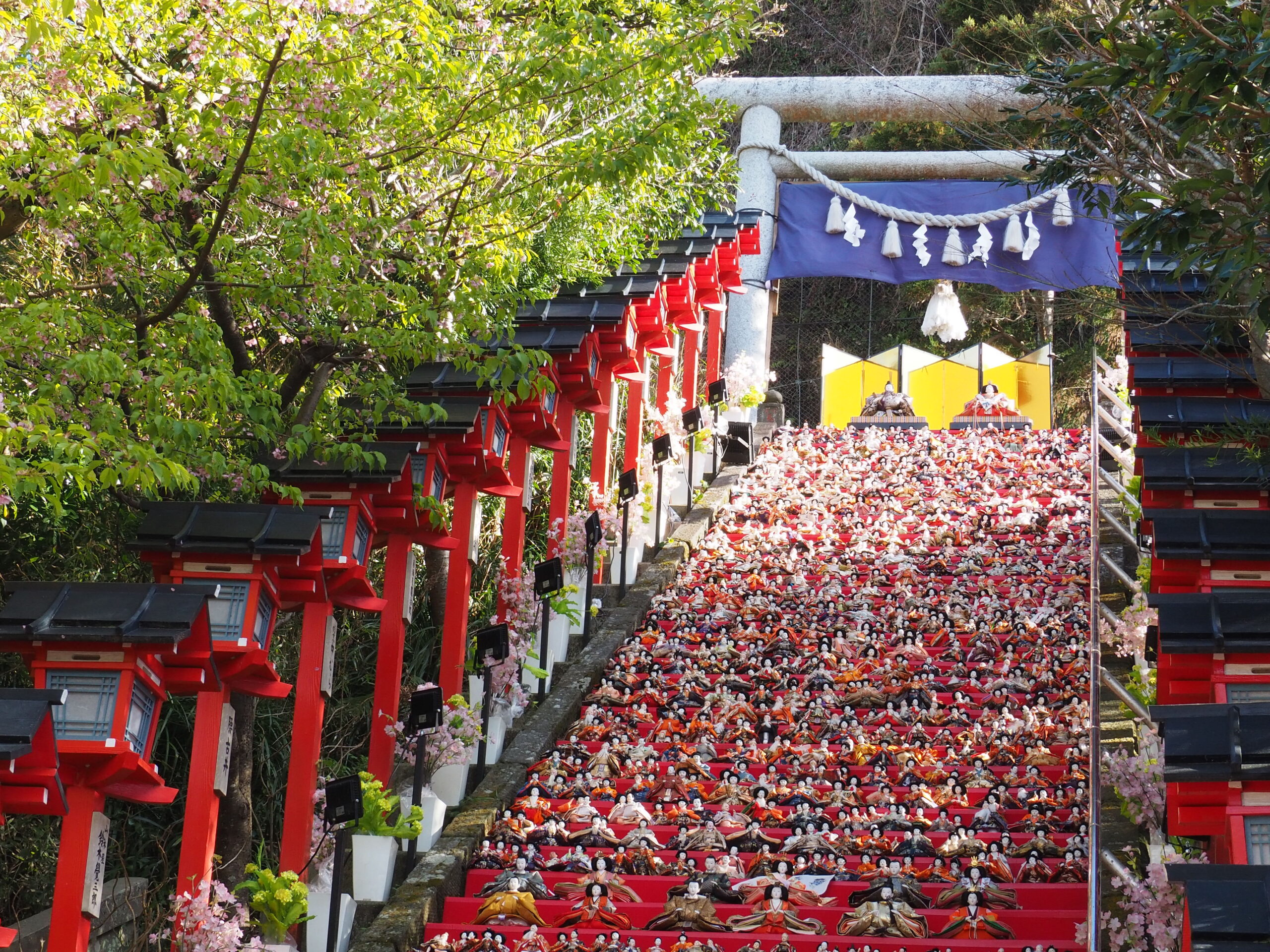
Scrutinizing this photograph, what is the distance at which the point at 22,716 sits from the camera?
5793 millimetres

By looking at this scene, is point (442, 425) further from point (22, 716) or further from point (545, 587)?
point (22, 716)

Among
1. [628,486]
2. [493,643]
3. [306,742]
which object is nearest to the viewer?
[306,742]


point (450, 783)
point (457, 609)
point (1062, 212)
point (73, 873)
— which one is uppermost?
point (1062, 212)

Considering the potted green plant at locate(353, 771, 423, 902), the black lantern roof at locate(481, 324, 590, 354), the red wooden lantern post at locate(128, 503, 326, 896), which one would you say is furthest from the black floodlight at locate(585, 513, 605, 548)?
the red wooden lantern post at locate(128, 503, 326, 896)

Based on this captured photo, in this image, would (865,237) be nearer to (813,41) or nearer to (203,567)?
→ (813,41)

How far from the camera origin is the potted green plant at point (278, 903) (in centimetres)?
805

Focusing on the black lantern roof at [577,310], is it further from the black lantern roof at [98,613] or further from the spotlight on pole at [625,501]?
the black lantern roof at [98,613]

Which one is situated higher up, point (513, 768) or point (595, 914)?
point (513, 768)

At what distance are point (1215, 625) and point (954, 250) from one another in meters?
15.0

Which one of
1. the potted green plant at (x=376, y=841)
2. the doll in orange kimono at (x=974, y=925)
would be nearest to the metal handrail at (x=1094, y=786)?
the doll in orange kimono at (x=974, y=925)

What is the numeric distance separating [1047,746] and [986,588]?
3.62 metres

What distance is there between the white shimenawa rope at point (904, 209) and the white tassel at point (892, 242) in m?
0.11

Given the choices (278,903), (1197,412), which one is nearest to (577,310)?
(1197,412)

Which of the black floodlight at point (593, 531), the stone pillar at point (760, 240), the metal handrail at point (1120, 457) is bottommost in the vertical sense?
the black floodlight at point (593, 531)
